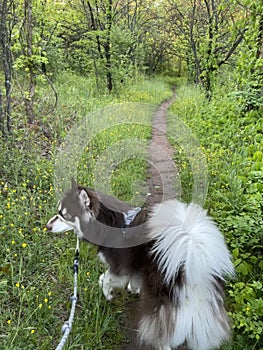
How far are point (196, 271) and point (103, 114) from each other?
18.3 ft

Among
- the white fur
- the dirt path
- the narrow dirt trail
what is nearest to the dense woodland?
the dirt path

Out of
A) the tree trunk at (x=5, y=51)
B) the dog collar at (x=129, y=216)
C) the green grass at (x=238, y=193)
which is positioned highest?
the tree trunk at (x=5, y=51)

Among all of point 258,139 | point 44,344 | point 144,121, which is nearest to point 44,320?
point 44,344

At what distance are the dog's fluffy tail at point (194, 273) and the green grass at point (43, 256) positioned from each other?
761 mm

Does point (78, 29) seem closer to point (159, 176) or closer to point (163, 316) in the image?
point (159, 176)

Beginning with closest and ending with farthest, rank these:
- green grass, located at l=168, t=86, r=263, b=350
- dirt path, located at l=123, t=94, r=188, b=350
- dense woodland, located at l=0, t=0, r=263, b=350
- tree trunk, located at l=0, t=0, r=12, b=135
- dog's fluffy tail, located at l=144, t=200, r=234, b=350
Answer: dog's fluffy tail, located at l=144, t=200, r=234, b=350 → green grass, located at l=168, t=86, r=263, b=350 → dense woodland, located at l=0, t=0, r=263, b=350 → dirt path, located at l=123, t=94, r=188, b=350 → tree trunk, located at l=0, t=0, r=12, b=135

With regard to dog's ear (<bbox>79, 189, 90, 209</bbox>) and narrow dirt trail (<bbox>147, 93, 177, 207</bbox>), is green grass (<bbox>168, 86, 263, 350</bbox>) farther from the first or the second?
dog's ear (<bbox>79, 189, 90, 209</bbox>)

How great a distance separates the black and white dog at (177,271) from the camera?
73.2 inches

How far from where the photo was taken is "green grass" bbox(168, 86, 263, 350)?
2.31 meters

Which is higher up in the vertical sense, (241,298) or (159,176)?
(241,298)

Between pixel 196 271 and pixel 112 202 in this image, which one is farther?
pixel 112 202

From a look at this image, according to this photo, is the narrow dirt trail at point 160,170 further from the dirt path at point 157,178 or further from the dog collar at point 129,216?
the dog collar at point 129,216

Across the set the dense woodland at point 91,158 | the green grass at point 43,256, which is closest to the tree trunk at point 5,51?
the dense woodland at point 91,158

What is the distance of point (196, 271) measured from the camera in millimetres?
1821
